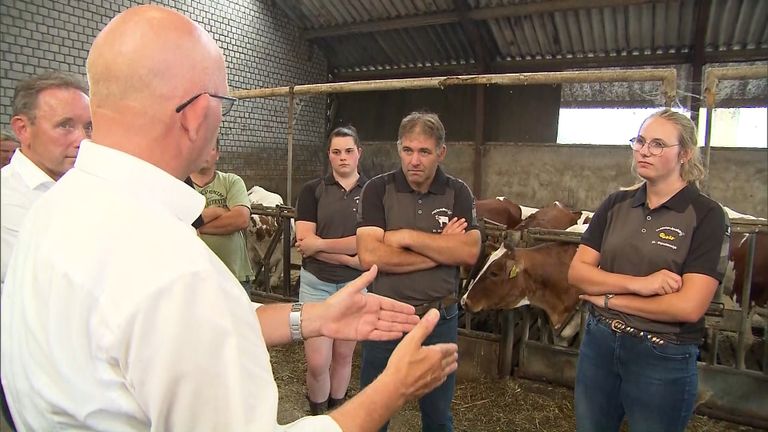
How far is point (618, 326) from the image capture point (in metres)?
1.93

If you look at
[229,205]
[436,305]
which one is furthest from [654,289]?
[229,205]

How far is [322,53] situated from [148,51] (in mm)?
4572

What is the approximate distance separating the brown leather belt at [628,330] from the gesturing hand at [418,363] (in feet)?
3.44

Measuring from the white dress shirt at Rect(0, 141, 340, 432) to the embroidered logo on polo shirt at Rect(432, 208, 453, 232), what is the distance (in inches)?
66.3

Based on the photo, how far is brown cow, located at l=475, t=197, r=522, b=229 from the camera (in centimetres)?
611

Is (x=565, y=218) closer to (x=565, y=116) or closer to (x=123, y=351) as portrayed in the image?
A: (x=565, y=116)

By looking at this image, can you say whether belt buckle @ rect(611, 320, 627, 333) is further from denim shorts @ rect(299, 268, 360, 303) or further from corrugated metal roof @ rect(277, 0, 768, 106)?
corrugated metal roof @ rect(277, 0, 768, 106)

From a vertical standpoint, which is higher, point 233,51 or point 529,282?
point 233,51

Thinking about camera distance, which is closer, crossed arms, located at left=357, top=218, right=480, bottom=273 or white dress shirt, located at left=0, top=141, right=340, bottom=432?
white dress shirt, located at left=0, top=141, right=340, bottom=432

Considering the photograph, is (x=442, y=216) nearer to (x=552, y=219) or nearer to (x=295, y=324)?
(x=295, y=324)

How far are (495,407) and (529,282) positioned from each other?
0.93 m

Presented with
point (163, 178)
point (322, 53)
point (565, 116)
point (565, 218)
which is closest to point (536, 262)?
point (565, 218)

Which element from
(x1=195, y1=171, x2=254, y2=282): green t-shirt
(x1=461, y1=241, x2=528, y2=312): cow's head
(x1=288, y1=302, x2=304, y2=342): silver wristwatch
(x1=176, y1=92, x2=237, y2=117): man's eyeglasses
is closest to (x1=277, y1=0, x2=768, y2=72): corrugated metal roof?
(x1=195, y1=171, x2=254, y2=282): green t-shirt

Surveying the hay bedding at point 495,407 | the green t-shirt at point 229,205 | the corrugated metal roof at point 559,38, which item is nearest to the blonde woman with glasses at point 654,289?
the hay bedding at point 495,407
